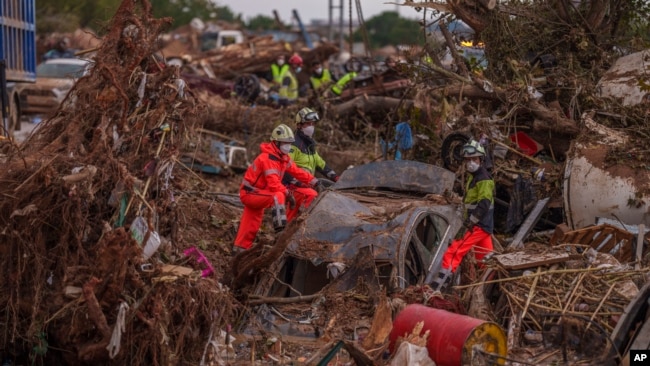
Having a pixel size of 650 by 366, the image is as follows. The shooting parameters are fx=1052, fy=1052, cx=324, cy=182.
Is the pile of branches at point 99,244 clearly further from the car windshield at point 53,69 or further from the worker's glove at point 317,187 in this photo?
the car windshield at point 53,69

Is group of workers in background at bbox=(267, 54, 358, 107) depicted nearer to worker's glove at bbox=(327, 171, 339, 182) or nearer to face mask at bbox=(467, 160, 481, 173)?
worker's glove at bbox=(327, 171, 339, 182)

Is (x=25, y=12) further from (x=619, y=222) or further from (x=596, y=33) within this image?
(x=619, y=222)

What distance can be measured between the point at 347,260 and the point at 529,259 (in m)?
1.48

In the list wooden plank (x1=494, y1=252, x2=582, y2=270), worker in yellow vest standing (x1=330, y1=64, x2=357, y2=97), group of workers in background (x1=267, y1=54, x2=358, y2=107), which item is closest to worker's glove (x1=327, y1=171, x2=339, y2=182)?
wooden plank (x1=494, y1=252, x2=582, y2=270)

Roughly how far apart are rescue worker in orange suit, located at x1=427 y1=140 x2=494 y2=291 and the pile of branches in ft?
7.77

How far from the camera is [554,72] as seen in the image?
44.7ft

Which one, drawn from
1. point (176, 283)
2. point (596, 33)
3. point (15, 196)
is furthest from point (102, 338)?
point (596, 33)

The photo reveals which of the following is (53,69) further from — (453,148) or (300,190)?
(300,190)

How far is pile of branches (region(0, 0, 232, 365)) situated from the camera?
7195 mm

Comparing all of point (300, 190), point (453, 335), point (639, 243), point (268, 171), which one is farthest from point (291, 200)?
point (453, 335)

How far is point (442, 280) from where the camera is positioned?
9000mm

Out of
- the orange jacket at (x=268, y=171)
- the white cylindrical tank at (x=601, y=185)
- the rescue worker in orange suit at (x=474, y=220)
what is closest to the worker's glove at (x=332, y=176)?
the orange jacket at (x=268, y=171)

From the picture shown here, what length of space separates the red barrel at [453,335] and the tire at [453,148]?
5.12 metres

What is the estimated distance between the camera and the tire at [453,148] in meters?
12.5
